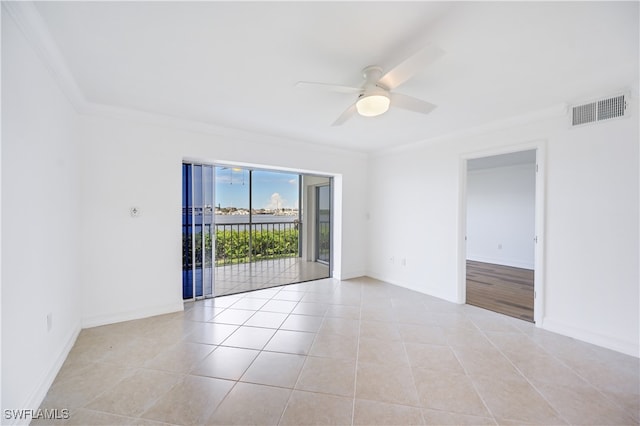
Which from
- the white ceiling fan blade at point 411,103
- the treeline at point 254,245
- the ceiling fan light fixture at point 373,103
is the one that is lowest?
the treeline at point 254,245

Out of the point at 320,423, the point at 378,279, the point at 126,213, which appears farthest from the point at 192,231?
the point at 378,279

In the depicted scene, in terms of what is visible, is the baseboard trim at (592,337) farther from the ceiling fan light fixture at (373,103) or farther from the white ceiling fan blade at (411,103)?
the ceiling fan light fixture at (373,103)

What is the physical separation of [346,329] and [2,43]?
10.6 ft

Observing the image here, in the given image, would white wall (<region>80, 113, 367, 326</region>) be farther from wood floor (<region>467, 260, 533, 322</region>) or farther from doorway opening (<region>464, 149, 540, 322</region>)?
doorway opening (<region>464, 149, 540, 322</region>)

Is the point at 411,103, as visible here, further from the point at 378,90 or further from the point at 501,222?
the point at 501,222

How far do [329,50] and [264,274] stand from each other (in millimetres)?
4298

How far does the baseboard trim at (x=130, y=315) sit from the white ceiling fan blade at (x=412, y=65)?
3.39 metres

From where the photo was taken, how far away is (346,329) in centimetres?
283

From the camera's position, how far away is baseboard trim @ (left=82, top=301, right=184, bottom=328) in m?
2.81

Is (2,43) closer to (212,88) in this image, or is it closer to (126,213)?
(212,88)

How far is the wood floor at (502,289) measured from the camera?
3.47m

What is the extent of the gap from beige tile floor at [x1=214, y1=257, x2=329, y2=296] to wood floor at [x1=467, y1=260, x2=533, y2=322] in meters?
2.61

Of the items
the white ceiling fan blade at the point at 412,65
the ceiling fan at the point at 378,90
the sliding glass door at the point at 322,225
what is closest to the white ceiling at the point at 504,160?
the sliding glass door at the point at 322,225

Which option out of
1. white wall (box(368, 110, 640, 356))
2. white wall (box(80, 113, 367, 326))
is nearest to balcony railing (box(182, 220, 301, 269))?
white wall (box(80, 113, 367, 326))
